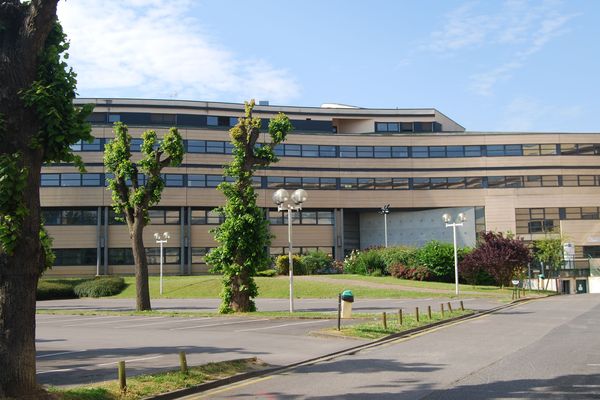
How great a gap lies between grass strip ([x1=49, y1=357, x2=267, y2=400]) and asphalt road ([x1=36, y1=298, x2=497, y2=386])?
3.31 feet

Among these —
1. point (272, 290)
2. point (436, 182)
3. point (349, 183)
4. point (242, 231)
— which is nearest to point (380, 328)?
point (242, 231)

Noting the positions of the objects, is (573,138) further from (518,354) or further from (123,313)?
(518,354)

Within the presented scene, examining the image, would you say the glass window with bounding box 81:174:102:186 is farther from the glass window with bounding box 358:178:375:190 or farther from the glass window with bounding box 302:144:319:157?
the glass window with bounding box 358:178:375:190

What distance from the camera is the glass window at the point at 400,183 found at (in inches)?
2721

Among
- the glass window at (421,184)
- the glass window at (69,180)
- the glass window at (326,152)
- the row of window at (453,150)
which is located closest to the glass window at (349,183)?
the row of window at (453,150)

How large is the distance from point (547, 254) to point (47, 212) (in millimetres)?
50186

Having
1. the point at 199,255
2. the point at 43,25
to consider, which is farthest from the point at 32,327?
the point at 199,255

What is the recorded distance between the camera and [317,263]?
5466 cm

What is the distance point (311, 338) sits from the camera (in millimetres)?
16859

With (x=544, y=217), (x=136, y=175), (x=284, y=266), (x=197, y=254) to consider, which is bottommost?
(x=284, y=266)

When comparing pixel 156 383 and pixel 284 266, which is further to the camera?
pixel 284 266

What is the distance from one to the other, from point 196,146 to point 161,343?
50.4m

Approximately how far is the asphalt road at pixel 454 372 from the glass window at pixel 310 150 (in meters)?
51.5

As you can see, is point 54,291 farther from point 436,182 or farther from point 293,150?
point 436,182
